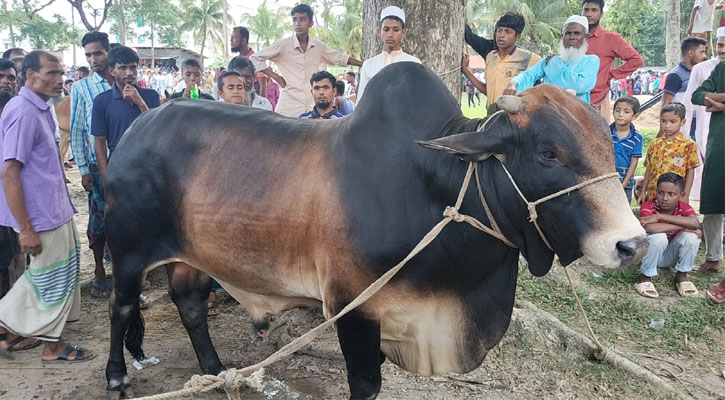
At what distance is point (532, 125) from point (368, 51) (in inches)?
88.9

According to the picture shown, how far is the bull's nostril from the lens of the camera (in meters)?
1.83

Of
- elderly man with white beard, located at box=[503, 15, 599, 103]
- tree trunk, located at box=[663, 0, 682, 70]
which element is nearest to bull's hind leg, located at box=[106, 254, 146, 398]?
elderly man with white beard, located at box=[503, 15, 599, 103]

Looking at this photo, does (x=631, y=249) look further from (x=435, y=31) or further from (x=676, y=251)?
(x=676, y=251)

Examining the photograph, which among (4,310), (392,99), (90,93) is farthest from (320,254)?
(90,93)

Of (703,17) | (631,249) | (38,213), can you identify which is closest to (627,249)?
(631,249)

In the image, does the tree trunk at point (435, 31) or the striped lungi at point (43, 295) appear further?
the tree trunk at point (435, 31)

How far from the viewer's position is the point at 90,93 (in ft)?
14.5

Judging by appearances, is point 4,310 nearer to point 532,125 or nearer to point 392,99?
point 392,99

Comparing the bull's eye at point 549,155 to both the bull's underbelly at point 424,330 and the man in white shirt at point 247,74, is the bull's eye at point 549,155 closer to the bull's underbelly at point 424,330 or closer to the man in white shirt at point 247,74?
the bull's underbelly at point 424,330

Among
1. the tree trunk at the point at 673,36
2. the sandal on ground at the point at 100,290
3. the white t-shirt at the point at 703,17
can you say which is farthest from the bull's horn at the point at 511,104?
the tree trunk at the point at 673,36

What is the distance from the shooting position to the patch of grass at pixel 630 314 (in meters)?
3.76

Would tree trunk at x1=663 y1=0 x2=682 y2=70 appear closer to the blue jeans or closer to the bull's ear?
the blue jeans

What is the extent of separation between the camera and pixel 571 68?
4297 millimetres

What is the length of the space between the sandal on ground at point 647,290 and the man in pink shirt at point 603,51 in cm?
158
